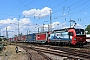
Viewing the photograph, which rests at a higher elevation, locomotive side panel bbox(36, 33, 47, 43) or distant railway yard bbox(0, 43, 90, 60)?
locomotive side panel bbox(36, 33, 47, 43)

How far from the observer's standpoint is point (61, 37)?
Answer: 132 feet

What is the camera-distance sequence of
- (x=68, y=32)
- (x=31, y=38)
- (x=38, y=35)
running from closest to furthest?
(x=68, y=32), (x=38, y=35), (x=31, y=38)

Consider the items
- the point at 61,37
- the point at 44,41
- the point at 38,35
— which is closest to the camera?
the point at 61,37

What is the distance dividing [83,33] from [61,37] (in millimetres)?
6722

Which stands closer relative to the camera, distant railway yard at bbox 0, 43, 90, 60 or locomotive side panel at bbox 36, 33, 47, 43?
distant railway yard at bbox 0, 43, 90, 60

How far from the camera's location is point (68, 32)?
36656 millimetres

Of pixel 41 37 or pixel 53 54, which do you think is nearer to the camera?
pixel 53 54

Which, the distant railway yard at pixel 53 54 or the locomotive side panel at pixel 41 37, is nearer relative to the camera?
the distant railway yard at pixel 53 54

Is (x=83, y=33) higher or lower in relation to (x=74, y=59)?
higher

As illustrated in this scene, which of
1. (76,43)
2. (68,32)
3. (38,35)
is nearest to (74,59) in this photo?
(76,43)

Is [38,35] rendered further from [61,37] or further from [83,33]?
[83,33]

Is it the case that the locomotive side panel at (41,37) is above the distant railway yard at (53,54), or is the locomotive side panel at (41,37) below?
above

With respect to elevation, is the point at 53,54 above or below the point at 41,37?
below

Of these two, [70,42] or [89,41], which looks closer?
[70,42]
